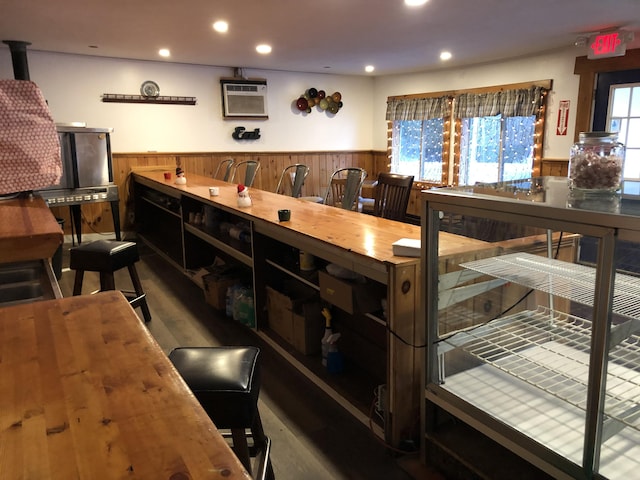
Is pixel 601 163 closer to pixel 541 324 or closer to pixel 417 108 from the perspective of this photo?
pixel 541 324

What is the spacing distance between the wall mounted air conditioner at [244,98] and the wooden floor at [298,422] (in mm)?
4001

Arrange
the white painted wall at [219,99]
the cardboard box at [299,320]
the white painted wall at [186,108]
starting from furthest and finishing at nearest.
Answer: the white painted wall at [186,108], the white painted wall at [219,99], the cardboard box at [299,320]

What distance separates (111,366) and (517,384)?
138cm

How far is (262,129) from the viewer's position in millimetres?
7273

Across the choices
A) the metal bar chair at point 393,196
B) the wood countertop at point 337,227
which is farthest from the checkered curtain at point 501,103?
the wood countertop at point 337,227

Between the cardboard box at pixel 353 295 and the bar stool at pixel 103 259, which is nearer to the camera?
the cardboard box at pixel 353 295

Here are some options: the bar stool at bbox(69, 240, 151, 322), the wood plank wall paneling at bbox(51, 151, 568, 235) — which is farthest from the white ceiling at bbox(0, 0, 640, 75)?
the bar stool at bbox(69, 240, 151, 322)

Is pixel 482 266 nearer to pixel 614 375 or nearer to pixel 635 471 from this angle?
pixel 614 375

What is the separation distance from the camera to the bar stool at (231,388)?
141cm

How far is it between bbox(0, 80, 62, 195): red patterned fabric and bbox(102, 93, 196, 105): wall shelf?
498 cm

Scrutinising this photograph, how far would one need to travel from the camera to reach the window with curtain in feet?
19.6

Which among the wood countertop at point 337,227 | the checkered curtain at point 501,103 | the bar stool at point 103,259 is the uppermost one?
the checkered curtain at point 501,103

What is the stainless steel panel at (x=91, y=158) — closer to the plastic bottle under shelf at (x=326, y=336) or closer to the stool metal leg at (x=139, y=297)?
the stool metal leg at (x=139, y=297)

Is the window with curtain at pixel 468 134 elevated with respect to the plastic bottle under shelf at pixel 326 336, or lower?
elevated
